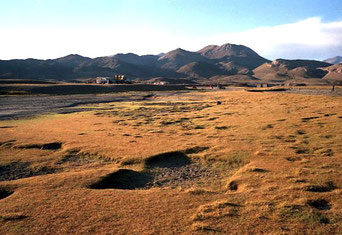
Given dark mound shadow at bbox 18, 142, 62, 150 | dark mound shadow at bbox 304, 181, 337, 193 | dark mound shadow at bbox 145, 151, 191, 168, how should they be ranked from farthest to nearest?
1. dark mound shadow at bbox 18, 142, 62, 150
2. dark mound shadow at bbox 145, 151, 191, 168
3. dark mound shadow at bbox 304, 181, 337, 193

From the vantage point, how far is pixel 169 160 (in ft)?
37.6

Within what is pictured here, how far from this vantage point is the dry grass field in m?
5.95

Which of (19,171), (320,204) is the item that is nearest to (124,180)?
(19,171)

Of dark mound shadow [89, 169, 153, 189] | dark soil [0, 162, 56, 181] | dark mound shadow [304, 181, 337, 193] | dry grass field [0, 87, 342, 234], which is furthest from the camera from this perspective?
dark soil [0, 162, 56, 181]

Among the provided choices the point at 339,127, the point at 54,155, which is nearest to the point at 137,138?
the point at 54,155

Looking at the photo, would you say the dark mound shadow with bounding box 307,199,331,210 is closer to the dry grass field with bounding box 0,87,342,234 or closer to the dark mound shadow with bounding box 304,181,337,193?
the dry grass field with bounding box 0,87,342,234

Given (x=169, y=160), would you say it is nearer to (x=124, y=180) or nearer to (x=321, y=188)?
(x=124, y=180)

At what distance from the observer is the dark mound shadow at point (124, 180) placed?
8.60m

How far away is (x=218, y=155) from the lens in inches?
451

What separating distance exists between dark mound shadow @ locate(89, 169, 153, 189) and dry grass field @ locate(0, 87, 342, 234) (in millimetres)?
36

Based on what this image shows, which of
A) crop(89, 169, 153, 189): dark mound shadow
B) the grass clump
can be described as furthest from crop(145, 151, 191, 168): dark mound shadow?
the grass clump

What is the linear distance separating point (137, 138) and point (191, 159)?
4925 millimetres

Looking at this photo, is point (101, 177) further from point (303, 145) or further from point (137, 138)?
point (303, 145)

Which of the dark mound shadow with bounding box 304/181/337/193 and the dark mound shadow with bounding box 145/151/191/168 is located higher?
the dark mound shadow with bounding box 304/181/337/193
